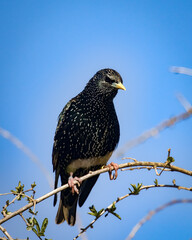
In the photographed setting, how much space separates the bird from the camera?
4145mm

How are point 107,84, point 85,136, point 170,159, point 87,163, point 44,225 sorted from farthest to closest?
point 107,84, point 87,163, point 85,136, point 44,225, point 170,159

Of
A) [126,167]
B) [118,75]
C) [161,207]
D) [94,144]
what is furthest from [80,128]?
[161,207]

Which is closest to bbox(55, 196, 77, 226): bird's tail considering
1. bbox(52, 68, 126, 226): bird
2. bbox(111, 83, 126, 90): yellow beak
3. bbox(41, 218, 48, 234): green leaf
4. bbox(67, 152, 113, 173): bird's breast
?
bbox(52, 68, 126, 226): bird

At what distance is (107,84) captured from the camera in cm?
451

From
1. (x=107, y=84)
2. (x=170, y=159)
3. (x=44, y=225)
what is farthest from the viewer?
(x=107, y=84)

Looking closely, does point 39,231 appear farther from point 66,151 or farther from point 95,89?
point 95,89

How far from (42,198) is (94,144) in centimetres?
180

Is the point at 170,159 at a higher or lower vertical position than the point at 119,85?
lower

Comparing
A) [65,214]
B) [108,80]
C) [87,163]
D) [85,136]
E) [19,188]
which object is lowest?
[19,188]

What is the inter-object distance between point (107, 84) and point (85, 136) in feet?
2.62

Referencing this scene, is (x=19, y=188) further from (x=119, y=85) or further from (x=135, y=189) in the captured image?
(x=119, y=85)

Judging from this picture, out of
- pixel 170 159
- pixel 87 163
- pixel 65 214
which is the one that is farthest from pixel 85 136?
pixel 170 159

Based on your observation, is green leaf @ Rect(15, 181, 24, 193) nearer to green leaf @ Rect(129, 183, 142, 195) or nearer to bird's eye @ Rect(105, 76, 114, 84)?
green leaf @ Rect(129, 183, 142, 195)

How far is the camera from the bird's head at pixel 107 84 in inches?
176
